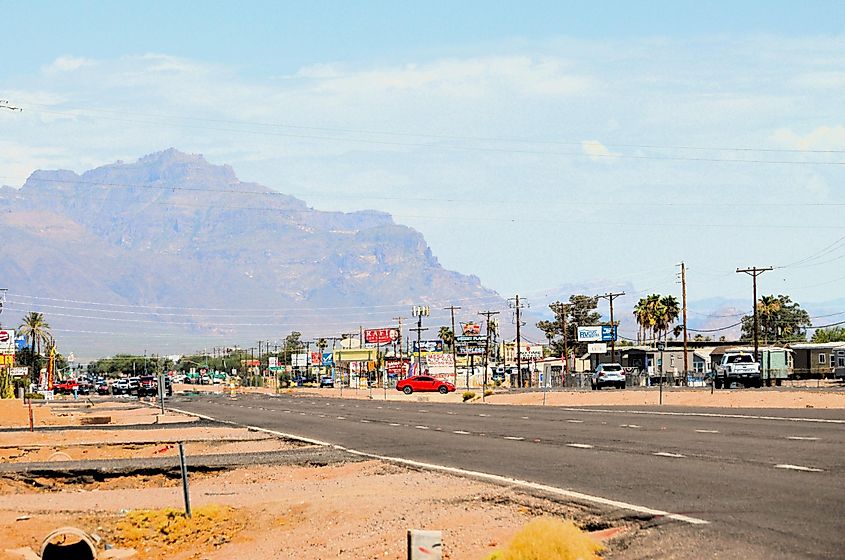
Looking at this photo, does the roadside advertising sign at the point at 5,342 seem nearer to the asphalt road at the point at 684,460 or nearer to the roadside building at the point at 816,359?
the asphalt road at the point at 684,460

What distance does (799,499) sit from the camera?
1448 centimetres

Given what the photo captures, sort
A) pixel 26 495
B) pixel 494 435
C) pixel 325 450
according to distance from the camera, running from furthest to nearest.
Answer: pixel 494 435, pixel 325 450, pixel 26 495

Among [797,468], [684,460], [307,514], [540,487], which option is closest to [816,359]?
[684,460]

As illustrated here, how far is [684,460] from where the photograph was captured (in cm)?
2073

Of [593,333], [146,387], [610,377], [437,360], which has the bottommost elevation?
[146,387]

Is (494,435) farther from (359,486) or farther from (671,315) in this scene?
(671,315)

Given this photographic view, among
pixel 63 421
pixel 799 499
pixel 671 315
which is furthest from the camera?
pixel 671 315

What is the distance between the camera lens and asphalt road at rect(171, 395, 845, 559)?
12.1 m

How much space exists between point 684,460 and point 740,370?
2413 inches

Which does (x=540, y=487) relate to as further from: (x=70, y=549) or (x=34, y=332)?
(x=34, y=332)

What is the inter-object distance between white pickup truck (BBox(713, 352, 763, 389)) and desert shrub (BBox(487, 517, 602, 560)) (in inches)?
2806

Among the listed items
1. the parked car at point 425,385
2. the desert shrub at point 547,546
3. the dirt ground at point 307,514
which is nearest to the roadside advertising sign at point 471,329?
the parked car at point 425,385

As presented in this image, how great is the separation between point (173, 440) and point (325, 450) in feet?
34.2

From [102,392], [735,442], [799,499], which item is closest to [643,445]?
[735,442]
